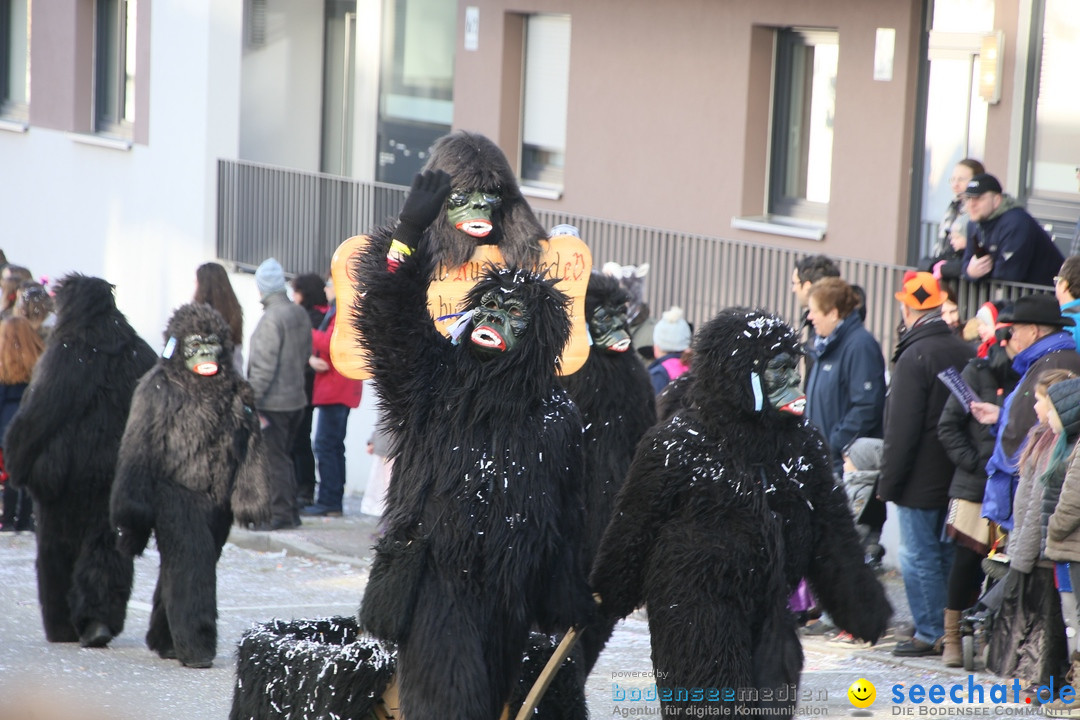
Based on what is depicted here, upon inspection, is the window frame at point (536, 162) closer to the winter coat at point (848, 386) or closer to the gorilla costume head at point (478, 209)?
the winter coat at point (848, 386)

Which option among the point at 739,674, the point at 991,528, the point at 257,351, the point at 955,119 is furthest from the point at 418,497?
the point at 955,119

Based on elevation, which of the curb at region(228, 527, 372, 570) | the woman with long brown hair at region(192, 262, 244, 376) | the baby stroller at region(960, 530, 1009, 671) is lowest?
the curb at region(228, 527, 372, 570)

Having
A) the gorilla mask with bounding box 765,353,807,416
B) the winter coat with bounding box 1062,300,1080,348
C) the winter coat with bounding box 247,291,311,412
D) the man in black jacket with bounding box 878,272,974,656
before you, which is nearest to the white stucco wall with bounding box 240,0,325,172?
the winter coat with bounding box 247,291,311,412

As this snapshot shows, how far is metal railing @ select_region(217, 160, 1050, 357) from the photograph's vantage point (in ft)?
36.7

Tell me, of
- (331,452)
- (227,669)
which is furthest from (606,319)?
(331,452)

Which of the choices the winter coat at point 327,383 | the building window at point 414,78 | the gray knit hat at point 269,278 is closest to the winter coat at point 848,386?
the winter coat at point 327,383

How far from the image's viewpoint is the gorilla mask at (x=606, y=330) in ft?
21.5

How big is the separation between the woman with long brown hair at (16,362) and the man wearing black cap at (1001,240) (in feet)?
22.5

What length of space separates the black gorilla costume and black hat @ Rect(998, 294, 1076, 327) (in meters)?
4.86

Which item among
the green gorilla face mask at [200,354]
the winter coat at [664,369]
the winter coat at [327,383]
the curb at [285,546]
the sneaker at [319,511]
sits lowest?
the curb at [285,546]

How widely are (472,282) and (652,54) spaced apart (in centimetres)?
836

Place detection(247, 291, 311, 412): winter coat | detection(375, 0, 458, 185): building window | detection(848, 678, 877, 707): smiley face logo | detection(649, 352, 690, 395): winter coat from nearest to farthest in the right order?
detection(848, 678, 877, 707): smiley face logo, detection(649, 352, 690, 395): winter coat, detection(247, 291, 311, 412): winter coat, detection(375, 0, 458, 185): building window

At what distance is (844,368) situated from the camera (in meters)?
8.79

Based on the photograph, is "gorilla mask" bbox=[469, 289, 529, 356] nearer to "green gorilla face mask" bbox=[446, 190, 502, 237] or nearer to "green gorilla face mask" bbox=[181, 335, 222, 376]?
"green gorilla face mask" bbox=[446, 190, 502, 237]
